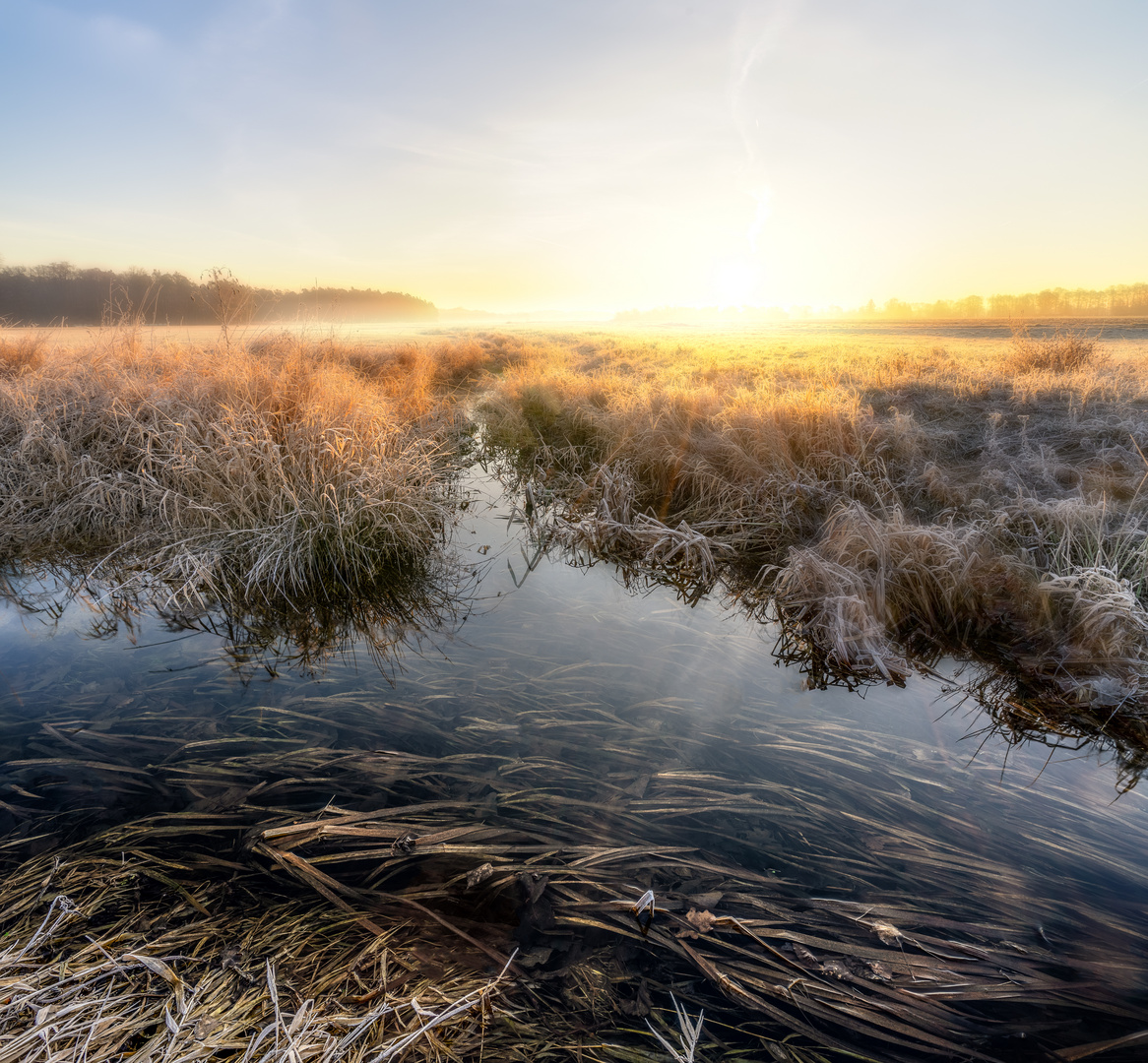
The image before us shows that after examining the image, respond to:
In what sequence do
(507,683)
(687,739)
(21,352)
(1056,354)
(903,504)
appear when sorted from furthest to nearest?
(1056,354) < (21,352) < (903,504) < (507,683) < (687,739)

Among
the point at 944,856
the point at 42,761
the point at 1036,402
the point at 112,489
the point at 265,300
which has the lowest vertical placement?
the point at 944,856

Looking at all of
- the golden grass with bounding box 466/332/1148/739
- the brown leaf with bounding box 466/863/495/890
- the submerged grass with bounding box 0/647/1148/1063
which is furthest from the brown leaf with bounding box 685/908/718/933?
the golden grass with bounding box 466/332/1148/739

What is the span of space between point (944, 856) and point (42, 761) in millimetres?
4498

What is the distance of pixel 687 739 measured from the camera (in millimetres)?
3117

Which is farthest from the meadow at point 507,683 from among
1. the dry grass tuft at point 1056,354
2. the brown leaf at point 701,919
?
the dry grass tuft at point 1056,354

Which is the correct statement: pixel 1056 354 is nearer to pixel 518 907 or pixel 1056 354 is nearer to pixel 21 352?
pixel 518 907

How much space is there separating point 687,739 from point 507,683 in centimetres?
125

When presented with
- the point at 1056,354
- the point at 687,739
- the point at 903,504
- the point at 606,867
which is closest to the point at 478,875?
the point at 606,867

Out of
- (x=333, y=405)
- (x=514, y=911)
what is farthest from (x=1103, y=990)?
(x=333, y=405)

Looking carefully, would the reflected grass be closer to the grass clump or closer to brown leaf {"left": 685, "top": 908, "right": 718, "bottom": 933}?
brown leaf {"left": 685, "top": 908, "right": 718, "bottom": 933}

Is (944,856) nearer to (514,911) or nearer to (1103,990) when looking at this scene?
(1103,990)

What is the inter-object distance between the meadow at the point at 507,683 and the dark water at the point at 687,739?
0.05 metres

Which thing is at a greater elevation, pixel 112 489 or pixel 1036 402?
pixel 1036 402

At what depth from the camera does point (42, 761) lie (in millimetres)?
2727
